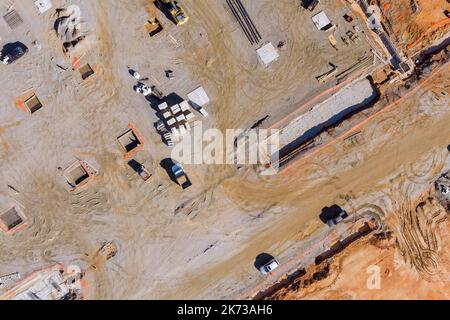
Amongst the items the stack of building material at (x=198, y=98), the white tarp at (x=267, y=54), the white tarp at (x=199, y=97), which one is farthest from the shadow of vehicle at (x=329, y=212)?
the white tarp at (x=199, y=97)

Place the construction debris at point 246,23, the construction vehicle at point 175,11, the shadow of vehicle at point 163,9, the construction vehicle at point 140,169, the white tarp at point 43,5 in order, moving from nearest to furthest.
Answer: the construction vehicle at point 175,11 < the white tarp at point 43,5 < the construction vehicle at point 140,169 < the shadow of vehicle at point 163,9 < the construction debris at point 246,23

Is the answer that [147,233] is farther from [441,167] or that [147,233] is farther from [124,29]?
[441,167]

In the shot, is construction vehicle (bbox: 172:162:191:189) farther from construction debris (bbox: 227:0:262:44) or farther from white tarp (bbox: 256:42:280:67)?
construction debris (bbox: 227:0:262:44)

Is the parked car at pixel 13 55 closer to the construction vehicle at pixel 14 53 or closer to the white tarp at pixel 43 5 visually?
the construction vehicle at pixel 14 53

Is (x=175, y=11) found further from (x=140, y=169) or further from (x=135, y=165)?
(x=140, y=169)
